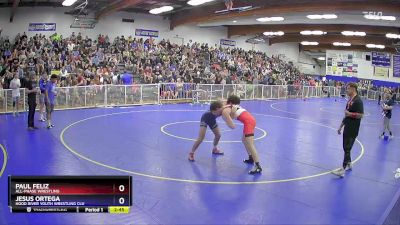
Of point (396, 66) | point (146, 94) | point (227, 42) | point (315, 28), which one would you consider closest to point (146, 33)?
point (227, 42)

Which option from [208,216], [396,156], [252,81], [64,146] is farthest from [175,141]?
[252,81]

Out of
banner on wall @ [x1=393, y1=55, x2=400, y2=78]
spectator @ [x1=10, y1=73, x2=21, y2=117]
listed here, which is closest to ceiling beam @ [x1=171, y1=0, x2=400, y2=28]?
spectator @ [x1=10, y1=73, x2=21, y2=117]

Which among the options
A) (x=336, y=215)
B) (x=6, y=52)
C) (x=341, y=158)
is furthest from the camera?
(x=6, y=52)

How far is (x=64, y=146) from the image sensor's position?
37.2 feet

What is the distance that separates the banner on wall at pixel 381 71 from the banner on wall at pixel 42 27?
33.1 meters

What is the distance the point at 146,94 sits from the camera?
22438 mm

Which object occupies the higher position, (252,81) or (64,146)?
(252,81)

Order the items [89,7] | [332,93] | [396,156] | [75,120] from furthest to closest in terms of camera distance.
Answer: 1. [332,93]
2. [89,7]
3. [75,120]
4. [396,156]

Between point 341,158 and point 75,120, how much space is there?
10.5 meters

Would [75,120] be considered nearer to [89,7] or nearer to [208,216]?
[208,216]

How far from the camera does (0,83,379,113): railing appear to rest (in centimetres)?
1912

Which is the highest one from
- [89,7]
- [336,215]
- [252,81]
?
[89,7]

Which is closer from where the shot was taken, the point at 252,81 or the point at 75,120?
the point at 75,120

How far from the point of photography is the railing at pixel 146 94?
753 inches
